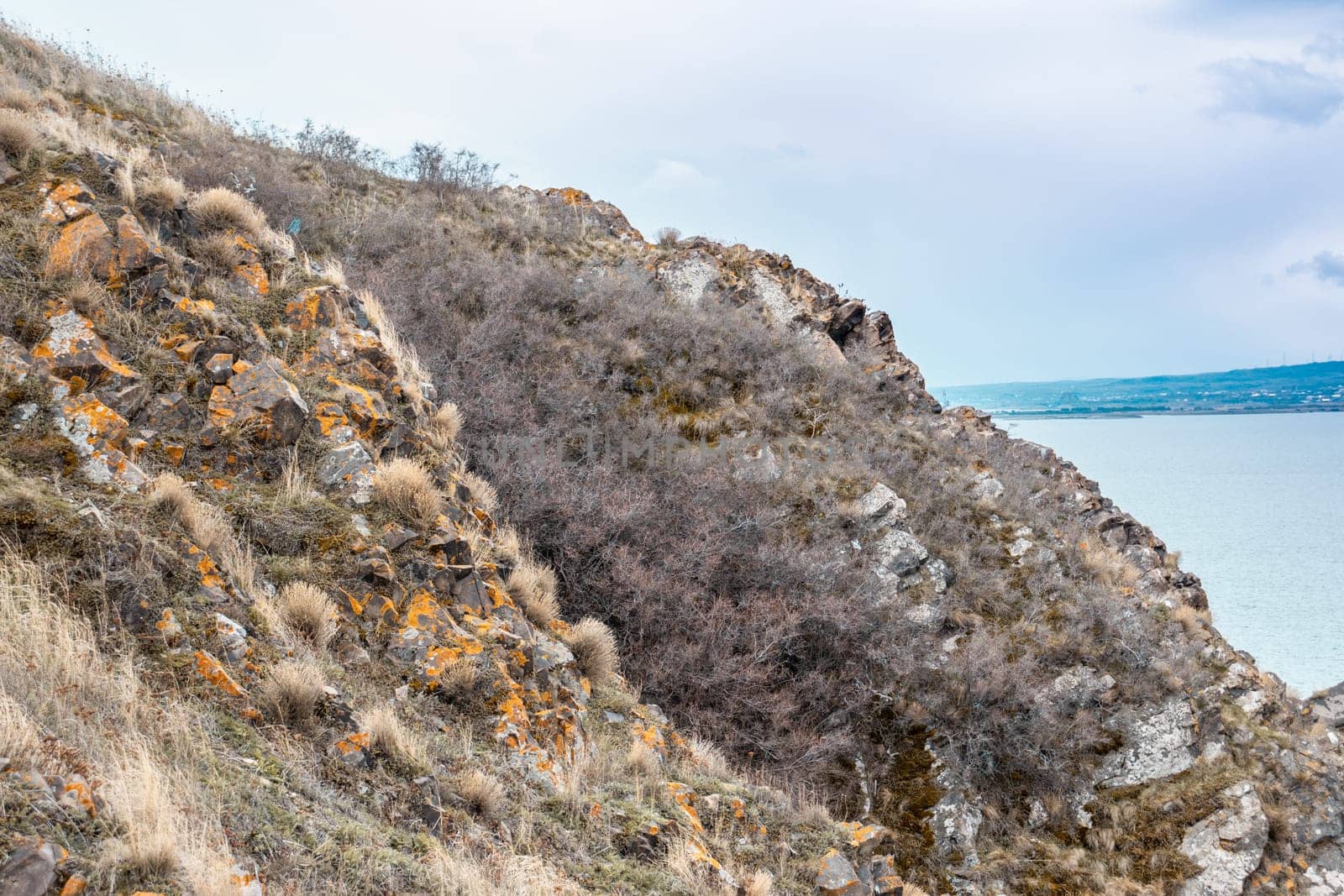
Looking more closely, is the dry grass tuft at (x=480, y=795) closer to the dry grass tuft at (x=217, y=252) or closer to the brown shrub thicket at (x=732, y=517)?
the brown shrub thicket at (x=732, y=517)

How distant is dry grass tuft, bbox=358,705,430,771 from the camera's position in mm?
4203

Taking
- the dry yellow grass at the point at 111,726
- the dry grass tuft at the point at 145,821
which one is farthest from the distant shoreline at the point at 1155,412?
the dry grass tuft at the point at 145,821

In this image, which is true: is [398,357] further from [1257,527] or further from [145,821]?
[1257,527]

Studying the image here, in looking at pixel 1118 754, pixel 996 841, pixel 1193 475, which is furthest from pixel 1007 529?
pixel 1193 475

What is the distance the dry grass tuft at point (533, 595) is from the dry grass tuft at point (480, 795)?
2.62 meters

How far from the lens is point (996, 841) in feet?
30.3

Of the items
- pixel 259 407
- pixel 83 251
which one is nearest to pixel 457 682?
pixel 259 407

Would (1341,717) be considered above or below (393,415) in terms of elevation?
below

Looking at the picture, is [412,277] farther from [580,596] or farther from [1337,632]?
[1337,632]

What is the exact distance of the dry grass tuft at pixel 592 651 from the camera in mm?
7148

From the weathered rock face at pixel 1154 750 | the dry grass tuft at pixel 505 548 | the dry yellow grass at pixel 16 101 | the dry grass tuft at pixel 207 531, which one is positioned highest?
the dry yellow grass at pixel 16 101

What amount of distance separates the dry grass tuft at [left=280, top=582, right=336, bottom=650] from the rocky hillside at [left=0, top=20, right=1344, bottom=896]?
3cm

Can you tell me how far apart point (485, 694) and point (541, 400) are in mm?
7914

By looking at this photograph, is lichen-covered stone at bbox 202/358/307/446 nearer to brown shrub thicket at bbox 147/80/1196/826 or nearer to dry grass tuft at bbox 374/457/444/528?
dry grass tuft at bbox 374/457/444/528
